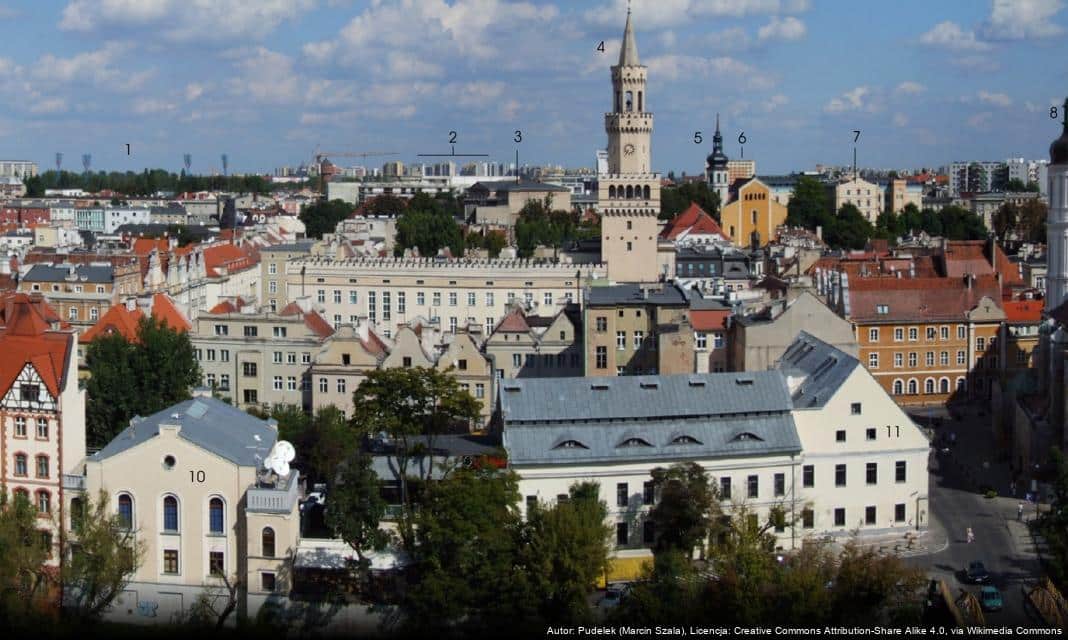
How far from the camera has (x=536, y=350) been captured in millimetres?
55719

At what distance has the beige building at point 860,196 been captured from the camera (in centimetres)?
13962

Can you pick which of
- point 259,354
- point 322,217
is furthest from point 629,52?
point 322,217

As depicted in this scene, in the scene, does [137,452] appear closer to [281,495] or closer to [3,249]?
[281,495]

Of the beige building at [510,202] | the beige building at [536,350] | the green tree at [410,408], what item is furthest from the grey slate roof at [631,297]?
the beige building at [510,202]

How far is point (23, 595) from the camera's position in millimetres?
33844

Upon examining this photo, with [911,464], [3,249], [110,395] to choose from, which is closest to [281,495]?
[110,395]

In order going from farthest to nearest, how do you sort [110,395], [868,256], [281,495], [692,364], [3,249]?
[3,249], [868,256], [692,364], [110,395], [281,495]

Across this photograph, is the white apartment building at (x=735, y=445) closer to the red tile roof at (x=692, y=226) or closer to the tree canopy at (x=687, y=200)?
the red tile roof at (x=692, y=226)

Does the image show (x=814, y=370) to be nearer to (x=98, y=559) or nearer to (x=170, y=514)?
(x=170, y=514)

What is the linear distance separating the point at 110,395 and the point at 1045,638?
97.2ft

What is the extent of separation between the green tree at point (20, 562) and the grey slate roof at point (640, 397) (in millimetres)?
12286

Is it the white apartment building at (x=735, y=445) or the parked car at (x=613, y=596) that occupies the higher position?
the white apartment building at (x=735, y=445)

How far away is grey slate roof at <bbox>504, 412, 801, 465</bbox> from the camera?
39.2 metres

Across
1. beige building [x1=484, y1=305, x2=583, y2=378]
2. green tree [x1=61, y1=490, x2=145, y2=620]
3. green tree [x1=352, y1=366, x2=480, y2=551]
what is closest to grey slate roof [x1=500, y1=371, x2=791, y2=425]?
green tree [x1=352, y1=366, x2=480, y2=551]
